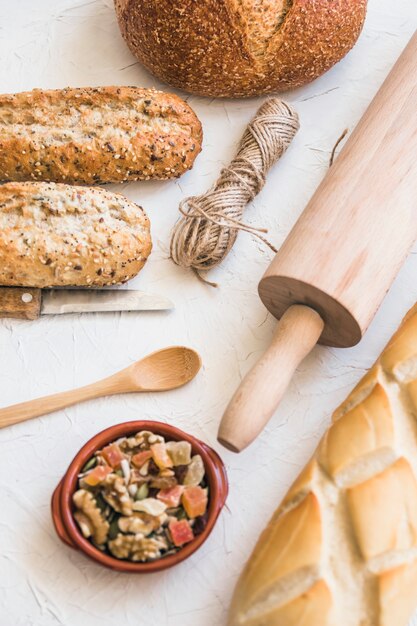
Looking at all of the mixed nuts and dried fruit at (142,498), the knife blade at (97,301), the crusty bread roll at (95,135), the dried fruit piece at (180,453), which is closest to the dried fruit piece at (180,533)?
the mixed nuts and dried fruit at (142,498)

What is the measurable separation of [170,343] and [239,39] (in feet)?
2.20

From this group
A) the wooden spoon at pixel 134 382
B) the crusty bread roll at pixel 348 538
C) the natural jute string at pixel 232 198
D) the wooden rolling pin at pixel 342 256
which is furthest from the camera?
the natural jute string at pixel 232 198

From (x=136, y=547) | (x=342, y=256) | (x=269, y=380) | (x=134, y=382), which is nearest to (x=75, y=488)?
(x=136, y=547)

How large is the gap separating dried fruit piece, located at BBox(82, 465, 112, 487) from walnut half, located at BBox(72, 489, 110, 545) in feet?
0.09

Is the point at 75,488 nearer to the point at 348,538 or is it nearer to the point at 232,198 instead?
the point at 348,538

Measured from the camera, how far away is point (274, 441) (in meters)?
1.50

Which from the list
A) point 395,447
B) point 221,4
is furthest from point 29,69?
point 395,447

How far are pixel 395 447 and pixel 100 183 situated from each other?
2.84 feet

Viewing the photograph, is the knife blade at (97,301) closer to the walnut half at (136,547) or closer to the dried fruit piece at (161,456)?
the dried fruit piece at (161,456)

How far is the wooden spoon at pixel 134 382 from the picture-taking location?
1497mm

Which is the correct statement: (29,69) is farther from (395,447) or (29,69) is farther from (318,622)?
(318,622)

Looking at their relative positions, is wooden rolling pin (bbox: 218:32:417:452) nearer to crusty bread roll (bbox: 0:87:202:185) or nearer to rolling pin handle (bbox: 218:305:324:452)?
rolling pin handle (bbox: 218:305:324:452)

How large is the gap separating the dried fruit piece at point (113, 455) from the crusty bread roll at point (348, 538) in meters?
0.28

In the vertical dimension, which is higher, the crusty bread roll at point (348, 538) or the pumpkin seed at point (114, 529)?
the crusty bread roll at point (348, 538)
